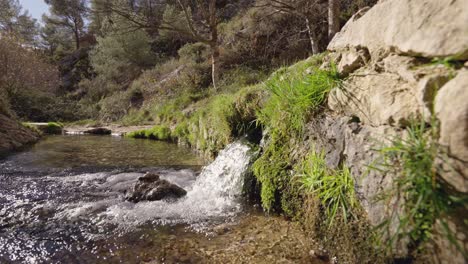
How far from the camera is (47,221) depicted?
309 cm

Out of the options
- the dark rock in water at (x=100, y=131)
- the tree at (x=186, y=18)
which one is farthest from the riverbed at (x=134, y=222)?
the dark rock in water at (x=100, y=131)

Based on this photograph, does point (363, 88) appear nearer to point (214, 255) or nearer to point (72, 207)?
point (214, 255)

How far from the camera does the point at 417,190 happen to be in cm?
145

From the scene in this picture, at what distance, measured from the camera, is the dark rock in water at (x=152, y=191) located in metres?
3.73

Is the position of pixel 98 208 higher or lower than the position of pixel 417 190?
lower

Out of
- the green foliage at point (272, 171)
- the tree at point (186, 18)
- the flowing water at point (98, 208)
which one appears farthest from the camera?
the tree at point (186, 18)

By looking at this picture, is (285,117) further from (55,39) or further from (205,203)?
(55,39)

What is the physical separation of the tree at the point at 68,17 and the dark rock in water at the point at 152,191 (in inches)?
1195

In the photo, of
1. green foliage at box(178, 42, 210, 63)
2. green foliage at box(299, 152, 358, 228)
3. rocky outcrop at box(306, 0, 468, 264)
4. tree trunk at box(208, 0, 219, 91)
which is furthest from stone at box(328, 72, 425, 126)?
green foliage at box(178, 42, 210, 63)

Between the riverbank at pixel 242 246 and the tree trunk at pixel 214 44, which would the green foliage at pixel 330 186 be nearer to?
the riverbank at pixel 242 246

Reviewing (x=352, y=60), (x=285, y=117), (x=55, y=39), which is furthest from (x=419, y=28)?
(x=55, y=39)

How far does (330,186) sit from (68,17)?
118 ft

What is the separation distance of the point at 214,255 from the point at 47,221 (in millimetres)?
1943

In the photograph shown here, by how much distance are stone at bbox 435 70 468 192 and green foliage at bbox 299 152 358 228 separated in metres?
0.78
